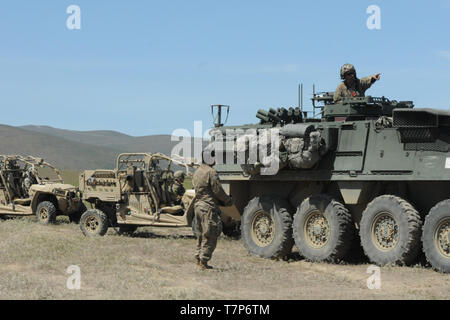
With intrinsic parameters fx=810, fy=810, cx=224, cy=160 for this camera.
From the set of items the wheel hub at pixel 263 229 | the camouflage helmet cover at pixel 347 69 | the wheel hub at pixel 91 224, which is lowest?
the wheel hub at pixel 91 224

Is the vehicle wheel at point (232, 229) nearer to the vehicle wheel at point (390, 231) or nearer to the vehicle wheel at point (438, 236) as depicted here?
the vehicle wheel at point (390, 231)

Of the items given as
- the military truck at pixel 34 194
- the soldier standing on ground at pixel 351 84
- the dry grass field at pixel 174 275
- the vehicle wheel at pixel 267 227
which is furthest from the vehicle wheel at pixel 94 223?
the soldier standing on ground at pixel 351 84

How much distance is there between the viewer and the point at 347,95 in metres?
15.2

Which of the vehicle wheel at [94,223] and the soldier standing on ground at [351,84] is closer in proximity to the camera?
the soldier standing on ground at [351,84]

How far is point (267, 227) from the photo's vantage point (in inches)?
596

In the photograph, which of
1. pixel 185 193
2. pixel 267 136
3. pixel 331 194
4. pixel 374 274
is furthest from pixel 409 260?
pixel 185 193

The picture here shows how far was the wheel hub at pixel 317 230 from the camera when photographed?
1415cm

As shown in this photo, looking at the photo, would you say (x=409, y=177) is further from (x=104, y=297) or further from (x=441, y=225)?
(x=104, y=297)

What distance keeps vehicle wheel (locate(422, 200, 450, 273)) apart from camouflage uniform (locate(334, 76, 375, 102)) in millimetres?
3429

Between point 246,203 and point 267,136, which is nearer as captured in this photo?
point 267,136

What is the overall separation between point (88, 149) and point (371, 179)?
116402mm

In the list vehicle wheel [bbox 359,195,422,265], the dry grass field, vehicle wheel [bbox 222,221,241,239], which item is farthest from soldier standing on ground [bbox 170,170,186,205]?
vehicle wheel [bbox 359,195,422,265]

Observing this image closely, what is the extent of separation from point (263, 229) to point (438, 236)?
3.80m

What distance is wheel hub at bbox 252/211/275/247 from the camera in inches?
595
